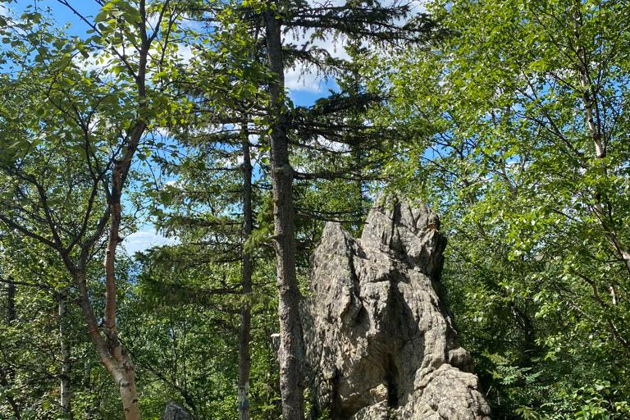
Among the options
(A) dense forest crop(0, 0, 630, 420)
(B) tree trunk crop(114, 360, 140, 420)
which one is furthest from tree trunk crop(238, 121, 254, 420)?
(B) tree trunk crop(114, 360, 140, 420)

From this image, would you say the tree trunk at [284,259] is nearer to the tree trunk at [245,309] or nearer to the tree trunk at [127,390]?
the tree trunk at [245,309]

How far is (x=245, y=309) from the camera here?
10.2 meters

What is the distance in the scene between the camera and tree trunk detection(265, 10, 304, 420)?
849cm

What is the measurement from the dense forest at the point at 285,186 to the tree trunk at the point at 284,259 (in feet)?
0.13

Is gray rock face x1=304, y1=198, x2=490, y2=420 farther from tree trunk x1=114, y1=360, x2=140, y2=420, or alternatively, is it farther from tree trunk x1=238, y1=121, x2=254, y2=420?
tree trunk x1=114, y1=360, x2=140, y2=420

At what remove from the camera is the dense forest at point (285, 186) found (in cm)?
369

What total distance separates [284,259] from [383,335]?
2.50 m

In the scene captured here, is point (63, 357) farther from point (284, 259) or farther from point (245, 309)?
point (284, 259)

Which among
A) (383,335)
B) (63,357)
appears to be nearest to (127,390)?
(383,335)

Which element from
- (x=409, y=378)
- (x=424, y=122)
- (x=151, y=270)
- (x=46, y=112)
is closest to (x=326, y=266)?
(x=409, y=378)

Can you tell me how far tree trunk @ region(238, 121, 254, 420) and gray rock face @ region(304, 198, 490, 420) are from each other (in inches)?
56.3

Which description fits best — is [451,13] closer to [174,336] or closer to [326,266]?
[326,266]

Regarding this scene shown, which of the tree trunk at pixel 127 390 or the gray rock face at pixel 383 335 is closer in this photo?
the tree trunk at pixel 127 390

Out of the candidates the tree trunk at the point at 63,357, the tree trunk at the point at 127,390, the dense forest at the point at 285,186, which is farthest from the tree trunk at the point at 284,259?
the tree trunk at the point at 63,357
